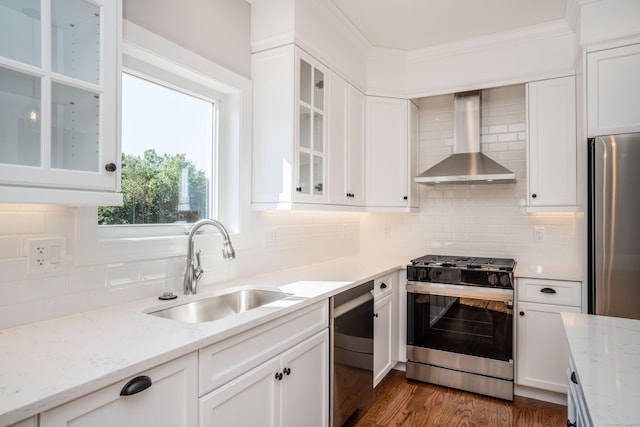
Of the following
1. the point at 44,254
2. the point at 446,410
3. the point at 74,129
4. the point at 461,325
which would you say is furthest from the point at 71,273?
the point at 461,325

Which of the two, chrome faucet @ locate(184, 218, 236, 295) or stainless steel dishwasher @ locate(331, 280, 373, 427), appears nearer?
chrome faucet @ locate(184, 218, 236, 295)

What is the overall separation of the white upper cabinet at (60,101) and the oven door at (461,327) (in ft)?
7.76

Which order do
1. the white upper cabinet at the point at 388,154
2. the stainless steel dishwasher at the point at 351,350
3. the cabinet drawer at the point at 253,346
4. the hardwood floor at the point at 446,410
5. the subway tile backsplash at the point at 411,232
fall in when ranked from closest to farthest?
the cabinet drawer at the point at 253,346 < the subway tile backsplash at the point at 411,232 < the stainless steel dishwasher at the point at 351,350 < the hardwood floor at the point at 446,410 < the white upper cabinet at the point at 388,154

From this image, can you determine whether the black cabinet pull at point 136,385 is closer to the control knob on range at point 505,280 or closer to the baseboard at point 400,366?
the control knob on range at point 505,280

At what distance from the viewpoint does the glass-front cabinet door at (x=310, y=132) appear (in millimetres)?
2398

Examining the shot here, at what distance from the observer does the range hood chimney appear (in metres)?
3.05

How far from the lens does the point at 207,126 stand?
230 centimetres

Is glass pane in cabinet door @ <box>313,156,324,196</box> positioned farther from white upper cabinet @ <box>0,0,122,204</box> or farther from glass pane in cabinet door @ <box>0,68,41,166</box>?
glass pane in cabinet door @ <box>0,68,41,166</box>

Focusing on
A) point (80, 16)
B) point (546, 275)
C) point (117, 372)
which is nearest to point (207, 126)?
point (80, 16)

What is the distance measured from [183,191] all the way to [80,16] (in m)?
1.05

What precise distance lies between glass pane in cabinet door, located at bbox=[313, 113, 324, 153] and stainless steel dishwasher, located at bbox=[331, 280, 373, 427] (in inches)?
38.6

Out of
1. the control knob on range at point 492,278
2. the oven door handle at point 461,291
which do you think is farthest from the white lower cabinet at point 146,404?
the control knob on range at point 492,278

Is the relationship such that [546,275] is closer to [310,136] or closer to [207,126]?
[310,136]

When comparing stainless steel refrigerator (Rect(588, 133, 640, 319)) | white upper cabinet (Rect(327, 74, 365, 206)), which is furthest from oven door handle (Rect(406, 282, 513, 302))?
white upper cabinet (Rect(327, 74, 365, 206))
